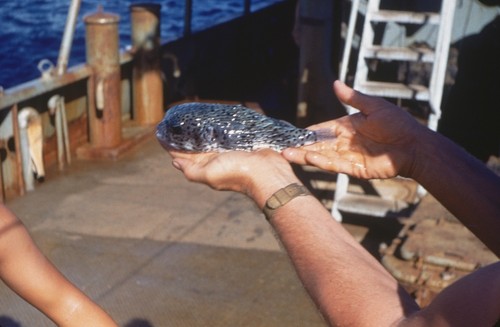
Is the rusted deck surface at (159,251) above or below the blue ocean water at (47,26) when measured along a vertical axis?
above

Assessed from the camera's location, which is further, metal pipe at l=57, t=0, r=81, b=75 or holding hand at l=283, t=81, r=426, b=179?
metal pipe at l=57, t=0, r=81, b=75

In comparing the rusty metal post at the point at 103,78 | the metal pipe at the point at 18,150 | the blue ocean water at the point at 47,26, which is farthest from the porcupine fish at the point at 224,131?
the blue ocean water at the point at 47,26

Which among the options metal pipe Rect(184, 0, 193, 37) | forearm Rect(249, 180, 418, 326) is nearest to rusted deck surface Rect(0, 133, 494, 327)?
forearm Rect(249, 180, 418, 326)

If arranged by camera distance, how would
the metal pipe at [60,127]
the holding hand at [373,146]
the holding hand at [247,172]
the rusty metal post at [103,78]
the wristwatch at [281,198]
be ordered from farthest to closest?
the rusty metal post at [103,78]
the metal pipe at [60,127]
the holding hand at [373,146]
the holding hand at [247,172]
the wristwatch at [281,198]

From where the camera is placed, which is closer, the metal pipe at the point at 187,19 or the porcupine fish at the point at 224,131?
the porcupine fish at the point at 224,131

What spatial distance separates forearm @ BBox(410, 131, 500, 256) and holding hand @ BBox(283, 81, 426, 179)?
0.07 metres

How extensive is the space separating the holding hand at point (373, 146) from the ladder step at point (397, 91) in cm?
296

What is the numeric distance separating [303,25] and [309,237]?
6.33 metres

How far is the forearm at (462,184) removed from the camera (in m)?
2.19

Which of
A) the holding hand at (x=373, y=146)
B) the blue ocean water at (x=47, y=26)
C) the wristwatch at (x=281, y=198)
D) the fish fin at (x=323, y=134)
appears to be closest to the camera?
the wristwatch at (x=281, y=198)

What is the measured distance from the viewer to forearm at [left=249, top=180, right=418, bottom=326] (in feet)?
5.91

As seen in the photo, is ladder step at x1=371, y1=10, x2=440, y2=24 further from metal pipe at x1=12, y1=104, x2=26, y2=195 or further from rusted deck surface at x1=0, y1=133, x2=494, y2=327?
metal pipe at x1=12, y1=104, x2=26, y2=195

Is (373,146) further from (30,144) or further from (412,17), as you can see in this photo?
(30,144)

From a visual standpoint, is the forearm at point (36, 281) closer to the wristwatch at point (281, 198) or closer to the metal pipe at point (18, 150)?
the wristwatch at point (281, 198)
